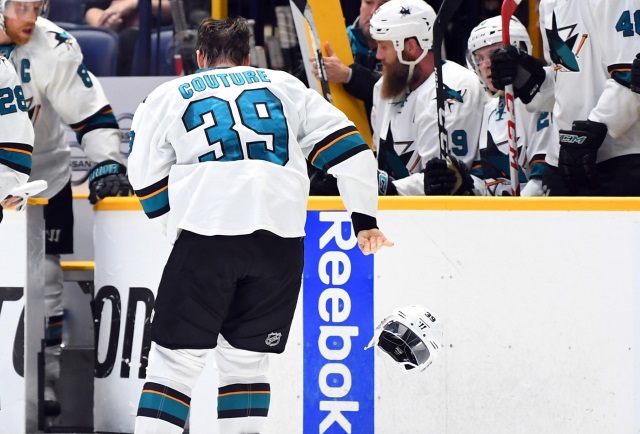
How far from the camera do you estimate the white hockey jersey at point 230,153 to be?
3609mm

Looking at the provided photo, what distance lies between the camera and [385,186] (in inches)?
192

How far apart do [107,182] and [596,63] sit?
183 centimetres

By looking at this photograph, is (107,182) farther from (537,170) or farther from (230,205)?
(537,170)

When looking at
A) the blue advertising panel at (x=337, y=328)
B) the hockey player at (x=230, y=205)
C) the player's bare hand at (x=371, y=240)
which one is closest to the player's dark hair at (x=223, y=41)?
the hockey player at (x=230, y=205)

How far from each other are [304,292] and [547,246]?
2.72 ft

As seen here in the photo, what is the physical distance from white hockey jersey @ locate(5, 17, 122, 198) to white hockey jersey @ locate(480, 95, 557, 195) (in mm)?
1480

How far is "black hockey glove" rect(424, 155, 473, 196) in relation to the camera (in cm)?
478

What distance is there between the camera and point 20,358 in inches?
187

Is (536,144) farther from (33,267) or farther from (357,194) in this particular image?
(33,267)

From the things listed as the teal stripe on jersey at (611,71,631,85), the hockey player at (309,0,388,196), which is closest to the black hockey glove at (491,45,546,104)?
the teal stripe on jersey at (611,71,631,85)

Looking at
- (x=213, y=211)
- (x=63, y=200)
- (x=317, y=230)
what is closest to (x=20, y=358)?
(x=63, y=200)

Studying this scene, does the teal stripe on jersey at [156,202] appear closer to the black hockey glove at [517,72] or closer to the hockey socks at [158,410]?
the hockey socks at [158,410]

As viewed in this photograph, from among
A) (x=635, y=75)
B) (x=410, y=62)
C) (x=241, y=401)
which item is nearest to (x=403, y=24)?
(x=410, y=62)

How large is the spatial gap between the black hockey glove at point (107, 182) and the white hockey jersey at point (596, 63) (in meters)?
1.62
